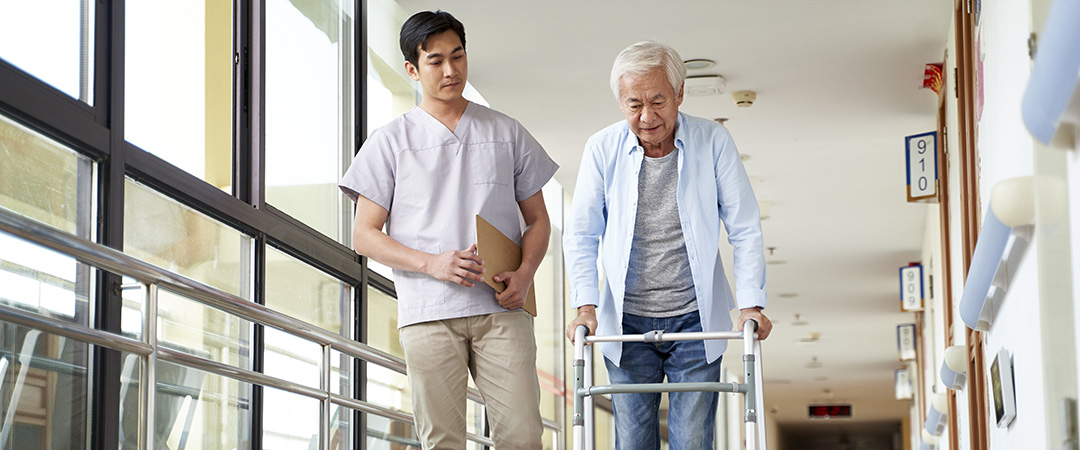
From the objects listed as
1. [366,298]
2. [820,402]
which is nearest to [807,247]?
[366,298]

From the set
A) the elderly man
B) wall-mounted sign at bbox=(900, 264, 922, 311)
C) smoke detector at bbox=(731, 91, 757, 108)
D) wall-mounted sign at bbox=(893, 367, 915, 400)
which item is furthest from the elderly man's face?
wall-mounted sign at bbox=(893, 367, 915, 400)

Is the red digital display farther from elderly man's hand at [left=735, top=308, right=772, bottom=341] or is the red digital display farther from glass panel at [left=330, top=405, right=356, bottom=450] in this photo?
elderly man's hand at [left=735, top=308, right=772, bottom=341]

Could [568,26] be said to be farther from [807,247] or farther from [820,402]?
[820,402]

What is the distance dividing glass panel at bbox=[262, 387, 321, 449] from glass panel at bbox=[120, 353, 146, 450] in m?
0.78

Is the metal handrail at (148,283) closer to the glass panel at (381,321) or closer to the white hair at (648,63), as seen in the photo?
the white hair at (648,63)

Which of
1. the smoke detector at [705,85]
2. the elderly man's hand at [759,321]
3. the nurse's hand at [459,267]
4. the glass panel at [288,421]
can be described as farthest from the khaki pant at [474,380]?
the smoke detector at [705,85]

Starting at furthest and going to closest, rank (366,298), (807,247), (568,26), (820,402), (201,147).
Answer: (820,402)
(807,247)
(568,26)
(366,298)
(201,147)

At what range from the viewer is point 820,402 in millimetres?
21234

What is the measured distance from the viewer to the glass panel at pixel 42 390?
223cm

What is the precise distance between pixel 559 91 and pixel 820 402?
16.7 m

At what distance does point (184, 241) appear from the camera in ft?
10.3

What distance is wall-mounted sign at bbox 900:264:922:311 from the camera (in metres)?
9.28

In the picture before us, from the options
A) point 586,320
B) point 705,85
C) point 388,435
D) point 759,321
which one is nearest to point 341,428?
point 388,435

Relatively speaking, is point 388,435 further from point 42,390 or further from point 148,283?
point 148,283
